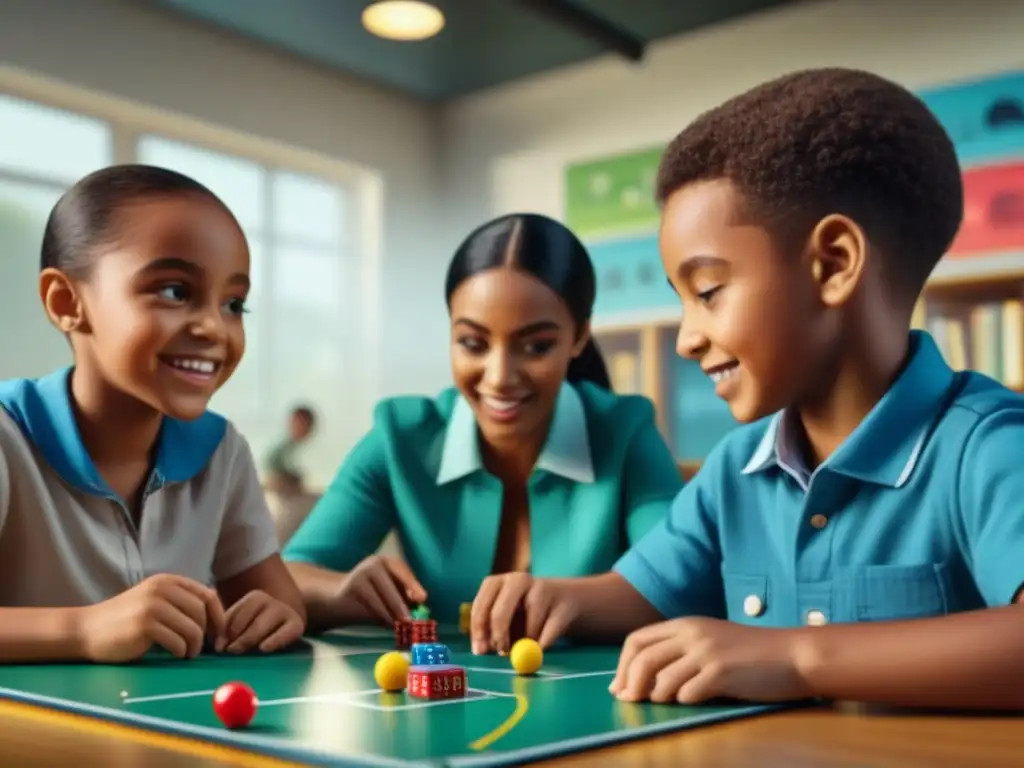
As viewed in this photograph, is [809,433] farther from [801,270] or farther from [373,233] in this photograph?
[373,233]

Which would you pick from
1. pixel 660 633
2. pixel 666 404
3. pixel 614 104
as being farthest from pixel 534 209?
pixel 660 633

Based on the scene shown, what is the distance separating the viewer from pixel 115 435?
1275 mm

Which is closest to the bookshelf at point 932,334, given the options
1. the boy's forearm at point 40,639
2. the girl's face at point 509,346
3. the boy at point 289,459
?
the boy at point 289,459

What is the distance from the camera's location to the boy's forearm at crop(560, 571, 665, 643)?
1.16 m

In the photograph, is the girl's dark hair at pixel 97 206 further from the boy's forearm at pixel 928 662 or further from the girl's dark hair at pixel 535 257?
the boy's forearm at pixel 928 662

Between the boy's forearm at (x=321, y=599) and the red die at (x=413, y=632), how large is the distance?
0.23 metres

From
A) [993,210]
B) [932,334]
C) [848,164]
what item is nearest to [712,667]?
[848,164]

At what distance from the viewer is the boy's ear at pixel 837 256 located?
0.95 metres

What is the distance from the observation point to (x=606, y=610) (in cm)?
117

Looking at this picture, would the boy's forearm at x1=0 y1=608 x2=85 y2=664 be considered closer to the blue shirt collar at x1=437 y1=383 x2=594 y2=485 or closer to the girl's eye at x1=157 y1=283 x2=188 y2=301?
the girl's eye at x1=157 y1=283 x2=188 y2=301

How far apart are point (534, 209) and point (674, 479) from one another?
15.4 ft

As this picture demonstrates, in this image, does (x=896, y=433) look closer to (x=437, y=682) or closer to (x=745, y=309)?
(x=745, y=309)

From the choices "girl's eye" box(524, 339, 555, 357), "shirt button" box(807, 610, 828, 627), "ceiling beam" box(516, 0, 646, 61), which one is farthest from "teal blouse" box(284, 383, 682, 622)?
"ceiling beam" box(516, 0, 646, 61)

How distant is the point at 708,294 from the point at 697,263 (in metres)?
0.03
